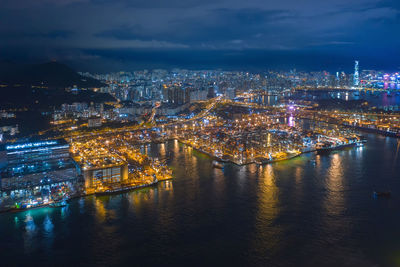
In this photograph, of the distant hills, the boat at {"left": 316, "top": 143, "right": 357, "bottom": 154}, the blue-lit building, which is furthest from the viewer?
the distant hills

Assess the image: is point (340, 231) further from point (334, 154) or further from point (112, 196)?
point (334, 154)

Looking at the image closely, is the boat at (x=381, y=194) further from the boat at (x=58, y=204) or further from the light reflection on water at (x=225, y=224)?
the boat at (x=58, y=204)

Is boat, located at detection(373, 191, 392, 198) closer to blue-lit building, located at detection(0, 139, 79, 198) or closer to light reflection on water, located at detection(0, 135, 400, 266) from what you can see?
light reflection on water, located at detection(0, 135, 400, 266)

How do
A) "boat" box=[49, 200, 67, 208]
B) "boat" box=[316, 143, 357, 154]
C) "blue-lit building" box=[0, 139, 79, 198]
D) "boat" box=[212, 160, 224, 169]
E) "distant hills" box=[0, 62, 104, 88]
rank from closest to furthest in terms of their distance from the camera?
"boat" box=[49, 200, 67, 208], "blue-lit building" box=[0, 139, 79, 198], "boat" box=[212, 160, 224, 169], "boat" box=[316, 143, 357, 154], "distant hills" box=[0, 62, 104, 88]

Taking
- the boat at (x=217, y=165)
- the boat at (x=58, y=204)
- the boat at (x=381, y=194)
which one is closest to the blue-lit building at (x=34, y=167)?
the boat at (x=58, y=204)

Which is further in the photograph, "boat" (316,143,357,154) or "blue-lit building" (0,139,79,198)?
"boat" (316,143,357,154)

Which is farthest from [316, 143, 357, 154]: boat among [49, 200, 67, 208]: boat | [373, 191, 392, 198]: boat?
[49, 200, 67, 208]: boat

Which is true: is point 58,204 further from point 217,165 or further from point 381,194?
point 381,194

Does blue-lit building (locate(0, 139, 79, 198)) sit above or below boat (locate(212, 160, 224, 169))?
above

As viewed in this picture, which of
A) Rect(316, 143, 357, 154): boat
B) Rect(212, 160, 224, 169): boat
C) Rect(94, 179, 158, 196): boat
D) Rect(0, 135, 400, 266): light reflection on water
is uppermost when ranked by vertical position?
Rect(316, 143, 357, 154): boat

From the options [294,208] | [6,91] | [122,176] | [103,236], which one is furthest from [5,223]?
[6,91]

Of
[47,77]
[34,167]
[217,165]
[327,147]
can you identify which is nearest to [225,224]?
[217,165]
